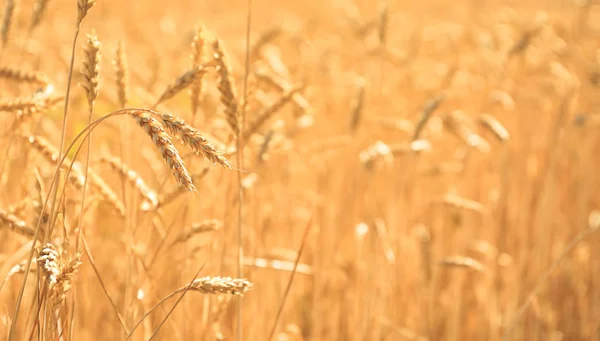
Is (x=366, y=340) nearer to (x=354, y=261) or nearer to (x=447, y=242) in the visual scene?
(x=354, y=261)

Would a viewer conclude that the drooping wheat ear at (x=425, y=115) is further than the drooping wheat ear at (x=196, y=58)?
Yes

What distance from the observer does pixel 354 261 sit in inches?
101

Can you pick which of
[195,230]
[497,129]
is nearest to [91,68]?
[195,230]

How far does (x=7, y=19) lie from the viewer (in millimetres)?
1355

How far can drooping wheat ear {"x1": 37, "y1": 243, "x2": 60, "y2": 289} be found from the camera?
2.68 feet

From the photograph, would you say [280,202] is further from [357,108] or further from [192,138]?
[192,138]

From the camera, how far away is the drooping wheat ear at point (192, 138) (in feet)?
2.57

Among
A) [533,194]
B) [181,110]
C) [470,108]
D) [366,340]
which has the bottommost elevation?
[366,340]

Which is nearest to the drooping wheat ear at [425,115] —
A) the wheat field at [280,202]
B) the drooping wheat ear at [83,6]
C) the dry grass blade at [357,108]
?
the wheat field at [280,202]

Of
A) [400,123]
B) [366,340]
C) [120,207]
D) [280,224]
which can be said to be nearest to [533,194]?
[400,123]

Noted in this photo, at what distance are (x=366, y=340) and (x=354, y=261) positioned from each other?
0.74 m

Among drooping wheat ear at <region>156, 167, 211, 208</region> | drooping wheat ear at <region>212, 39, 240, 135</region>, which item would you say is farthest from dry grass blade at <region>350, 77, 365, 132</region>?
drooping wheat ear at <region>212, 39, 240, 135</region>

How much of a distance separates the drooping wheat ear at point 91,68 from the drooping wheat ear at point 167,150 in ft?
0.50

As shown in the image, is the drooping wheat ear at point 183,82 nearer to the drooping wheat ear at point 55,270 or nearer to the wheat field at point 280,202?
the wheat field at point 280,202
